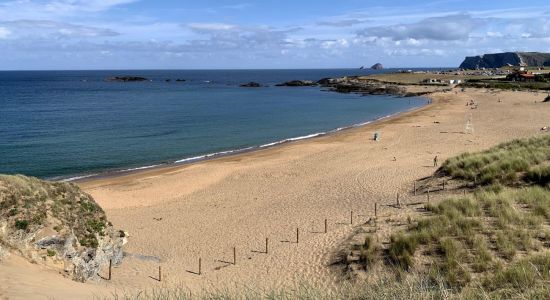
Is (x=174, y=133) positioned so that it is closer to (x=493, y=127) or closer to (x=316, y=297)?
(x=493, y=127)

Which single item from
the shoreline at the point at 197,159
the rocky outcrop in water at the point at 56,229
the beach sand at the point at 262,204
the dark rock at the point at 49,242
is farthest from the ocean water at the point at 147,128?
the dark rock at the point at 49,242

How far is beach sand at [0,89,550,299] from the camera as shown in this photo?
518 inches

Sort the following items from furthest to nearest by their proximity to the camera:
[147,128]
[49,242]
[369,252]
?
[147,128], [369,252], [49,242]

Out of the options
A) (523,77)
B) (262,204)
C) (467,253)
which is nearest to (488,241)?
(467,253)

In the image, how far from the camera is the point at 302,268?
13.1 m

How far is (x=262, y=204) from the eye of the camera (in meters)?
20.5

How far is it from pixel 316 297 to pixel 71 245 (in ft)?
27.4

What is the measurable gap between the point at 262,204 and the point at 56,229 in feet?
32.0

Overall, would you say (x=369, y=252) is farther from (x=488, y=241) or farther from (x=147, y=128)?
(x=147, y=128)

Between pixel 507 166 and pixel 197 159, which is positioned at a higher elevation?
pixel 507 166

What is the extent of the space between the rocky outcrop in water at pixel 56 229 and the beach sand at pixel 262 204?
2.41 feet

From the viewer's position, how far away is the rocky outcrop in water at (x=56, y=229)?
11328 millimetres

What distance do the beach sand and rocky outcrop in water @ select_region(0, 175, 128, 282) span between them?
2.41 ft

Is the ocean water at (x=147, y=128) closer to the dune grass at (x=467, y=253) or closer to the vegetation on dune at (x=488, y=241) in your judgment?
the dune grass at (x=467, y=253)
